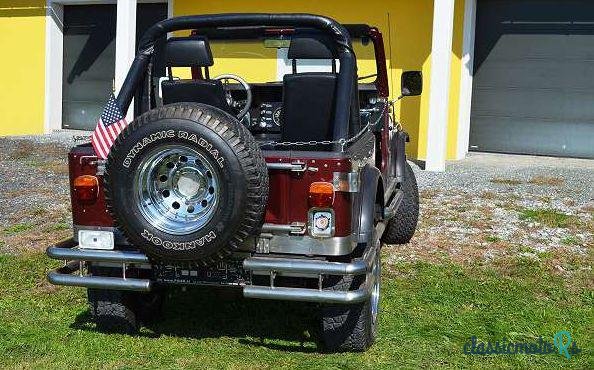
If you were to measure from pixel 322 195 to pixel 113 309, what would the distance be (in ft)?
4.92

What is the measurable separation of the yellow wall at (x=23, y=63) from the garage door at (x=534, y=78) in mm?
9617

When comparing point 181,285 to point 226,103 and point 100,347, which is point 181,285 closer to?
point 100,347

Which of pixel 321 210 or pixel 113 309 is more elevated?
pixel 321 210

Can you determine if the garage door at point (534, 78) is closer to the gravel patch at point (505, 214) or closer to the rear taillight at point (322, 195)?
the gravel patch at point (505, 214)

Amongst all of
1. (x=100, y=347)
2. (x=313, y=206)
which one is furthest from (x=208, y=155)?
(x=100, y=347)

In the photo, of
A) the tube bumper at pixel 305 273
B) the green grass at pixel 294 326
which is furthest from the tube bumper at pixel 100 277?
the tube bumper at pixel 305 273

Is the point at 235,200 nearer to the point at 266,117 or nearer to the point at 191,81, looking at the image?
the point at 191,81

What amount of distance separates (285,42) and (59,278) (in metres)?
2.33

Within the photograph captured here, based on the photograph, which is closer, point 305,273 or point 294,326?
point 305,273

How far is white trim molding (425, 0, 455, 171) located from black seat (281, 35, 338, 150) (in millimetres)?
7062

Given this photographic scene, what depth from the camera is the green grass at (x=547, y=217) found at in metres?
7.53

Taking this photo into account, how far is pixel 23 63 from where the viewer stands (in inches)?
645

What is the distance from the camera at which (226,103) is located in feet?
15.1

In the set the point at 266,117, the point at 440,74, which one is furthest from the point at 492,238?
the point at 440,74
